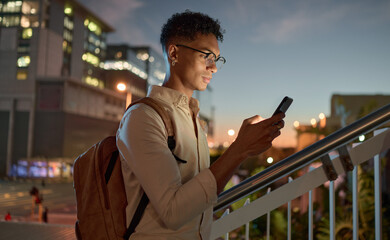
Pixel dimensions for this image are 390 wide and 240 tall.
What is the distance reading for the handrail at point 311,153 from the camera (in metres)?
1.38

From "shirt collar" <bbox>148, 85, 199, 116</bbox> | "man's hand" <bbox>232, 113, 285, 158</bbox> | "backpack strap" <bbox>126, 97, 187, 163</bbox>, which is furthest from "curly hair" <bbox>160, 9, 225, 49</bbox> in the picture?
"man's hand" <bbox>232, 113, 285, 158</bbox>

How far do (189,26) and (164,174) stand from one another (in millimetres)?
633

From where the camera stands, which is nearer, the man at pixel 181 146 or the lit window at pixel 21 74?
the man at pixel 181 146

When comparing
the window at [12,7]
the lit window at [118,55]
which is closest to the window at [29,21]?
the window at [12,7]

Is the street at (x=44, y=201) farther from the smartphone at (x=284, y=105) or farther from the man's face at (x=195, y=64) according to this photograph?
the smartphone at (x=284, y=105)

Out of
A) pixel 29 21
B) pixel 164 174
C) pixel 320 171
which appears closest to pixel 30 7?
pixel 29 21

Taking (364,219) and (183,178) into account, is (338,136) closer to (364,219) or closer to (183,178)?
(183,178)

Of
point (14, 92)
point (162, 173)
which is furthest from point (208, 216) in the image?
point (14, 92)

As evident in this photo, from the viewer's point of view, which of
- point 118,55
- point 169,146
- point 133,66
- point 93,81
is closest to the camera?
point 169,146

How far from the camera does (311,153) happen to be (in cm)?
142

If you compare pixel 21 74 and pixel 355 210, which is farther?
pixel 21 74

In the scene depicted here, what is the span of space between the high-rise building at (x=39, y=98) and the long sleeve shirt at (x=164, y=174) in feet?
143

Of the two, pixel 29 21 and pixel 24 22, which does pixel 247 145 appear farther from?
pixel 29 21

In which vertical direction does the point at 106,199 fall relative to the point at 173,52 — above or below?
below
